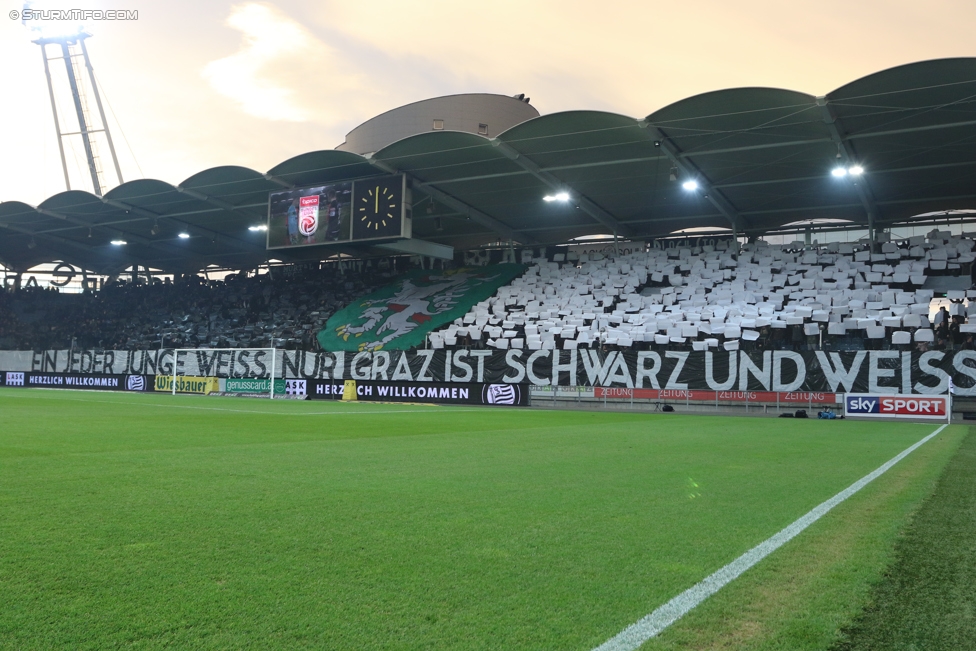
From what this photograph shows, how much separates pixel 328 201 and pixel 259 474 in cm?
2868

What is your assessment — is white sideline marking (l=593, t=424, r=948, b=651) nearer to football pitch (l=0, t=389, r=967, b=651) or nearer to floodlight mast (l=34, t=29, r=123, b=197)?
football pitch (l=0, t=389, r=967, b=651)

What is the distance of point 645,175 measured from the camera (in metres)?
33.5

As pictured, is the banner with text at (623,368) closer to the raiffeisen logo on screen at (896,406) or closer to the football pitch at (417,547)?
the raiffeisen logo on screen at (896,406)

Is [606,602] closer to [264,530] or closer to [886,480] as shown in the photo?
[264,530]

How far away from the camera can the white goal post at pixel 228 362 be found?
37.6 m

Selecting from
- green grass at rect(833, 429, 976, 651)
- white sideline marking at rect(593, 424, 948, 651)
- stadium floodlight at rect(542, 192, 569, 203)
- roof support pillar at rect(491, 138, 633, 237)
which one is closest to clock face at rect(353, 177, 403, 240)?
roof support pillar at rect(491, 138, 633, 237)

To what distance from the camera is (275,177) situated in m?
36.0

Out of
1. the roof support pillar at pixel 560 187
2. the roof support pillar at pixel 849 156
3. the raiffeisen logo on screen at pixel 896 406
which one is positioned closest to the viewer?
the raiffeisen logo on screen at pixel 896 406

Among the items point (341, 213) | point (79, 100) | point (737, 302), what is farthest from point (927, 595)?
point (79, 100)

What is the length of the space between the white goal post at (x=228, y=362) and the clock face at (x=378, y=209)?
25.2 feet

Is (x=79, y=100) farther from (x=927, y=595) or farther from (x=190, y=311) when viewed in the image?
(x=927, y=595)

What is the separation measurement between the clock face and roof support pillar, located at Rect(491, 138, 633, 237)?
18.2 ft

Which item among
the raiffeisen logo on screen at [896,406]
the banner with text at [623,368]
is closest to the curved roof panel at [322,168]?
the banner with text at [623,368]

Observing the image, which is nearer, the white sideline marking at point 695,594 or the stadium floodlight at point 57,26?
the white sideline marking at point 695,594
